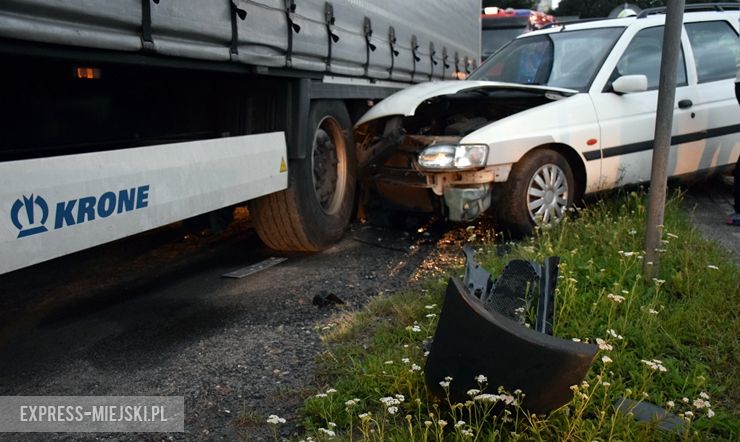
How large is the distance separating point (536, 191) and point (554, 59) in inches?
62.1

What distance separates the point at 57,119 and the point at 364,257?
7.85ft

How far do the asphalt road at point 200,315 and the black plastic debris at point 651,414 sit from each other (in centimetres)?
123

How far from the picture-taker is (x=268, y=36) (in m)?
4.53

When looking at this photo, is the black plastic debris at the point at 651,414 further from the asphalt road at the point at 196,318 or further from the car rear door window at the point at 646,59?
the car rear door window at the point at 646,59

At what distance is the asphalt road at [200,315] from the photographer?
126 inches

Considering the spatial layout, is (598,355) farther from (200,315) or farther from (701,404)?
(200,315)

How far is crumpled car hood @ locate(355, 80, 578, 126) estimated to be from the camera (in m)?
5.66

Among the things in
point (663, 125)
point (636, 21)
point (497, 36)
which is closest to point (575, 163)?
point (636, 21)

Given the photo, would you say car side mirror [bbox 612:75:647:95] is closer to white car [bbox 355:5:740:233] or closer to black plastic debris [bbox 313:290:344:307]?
white car [bbox 355:5:740:233]

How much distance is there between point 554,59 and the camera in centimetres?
637

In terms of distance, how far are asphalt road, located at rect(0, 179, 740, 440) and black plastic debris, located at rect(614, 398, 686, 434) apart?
123 cm

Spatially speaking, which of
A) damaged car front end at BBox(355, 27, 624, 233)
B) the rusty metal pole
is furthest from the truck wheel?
the rusty metal pole

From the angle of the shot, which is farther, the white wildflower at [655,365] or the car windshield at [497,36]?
the car windshield at [497,36]

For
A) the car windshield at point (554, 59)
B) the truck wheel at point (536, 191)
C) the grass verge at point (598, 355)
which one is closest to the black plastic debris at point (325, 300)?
the grass verge at point (598, 355)
